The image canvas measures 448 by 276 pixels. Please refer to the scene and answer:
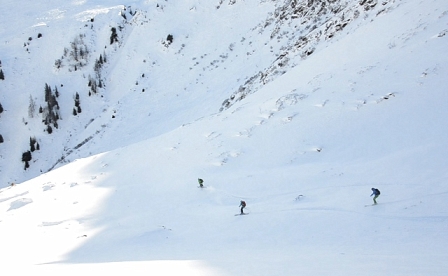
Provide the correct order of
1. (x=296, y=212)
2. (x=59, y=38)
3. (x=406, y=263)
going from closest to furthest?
(x=406, y=263) → (x=296, y=212) → (x=59, y=38)

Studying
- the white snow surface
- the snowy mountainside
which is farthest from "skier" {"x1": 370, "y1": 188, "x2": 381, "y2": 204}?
the snowy mountainside

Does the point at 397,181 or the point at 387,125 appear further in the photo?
the point at 387,125


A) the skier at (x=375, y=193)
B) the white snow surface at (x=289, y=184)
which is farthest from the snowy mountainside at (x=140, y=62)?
the skier at (x=375, y=193)

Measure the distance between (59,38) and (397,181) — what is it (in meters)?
57.9

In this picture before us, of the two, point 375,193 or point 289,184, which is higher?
point 289,184

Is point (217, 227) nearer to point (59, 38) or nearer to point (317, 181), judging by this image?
point (317, 181)

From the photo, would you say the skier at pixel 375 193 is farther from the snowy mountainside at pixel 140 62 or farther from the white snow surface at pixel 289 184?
the snowy mountainside at pixel 140 62

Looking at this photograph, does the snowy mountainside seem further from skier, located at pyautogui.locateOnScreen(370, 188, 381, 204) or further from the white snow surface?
skier, located at pyautogui.locateOnScreen(370, 188, 381, 204)

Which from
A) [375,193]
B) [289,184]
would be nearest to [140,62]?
[289,184]

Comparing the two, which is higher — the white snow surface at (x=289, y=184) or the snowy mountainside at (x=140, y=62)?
the snowy mountainside at (x=140, y=62)

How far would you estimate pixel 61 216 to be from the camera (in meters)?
16.5

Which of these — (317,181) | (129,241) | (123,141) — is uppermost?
(123,141)

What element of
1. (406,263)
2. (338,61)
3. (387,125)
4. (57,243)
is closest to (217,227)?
(57,243)

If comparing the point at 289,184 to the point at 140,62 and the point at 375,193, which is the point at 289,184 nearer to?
the point at 375,193
